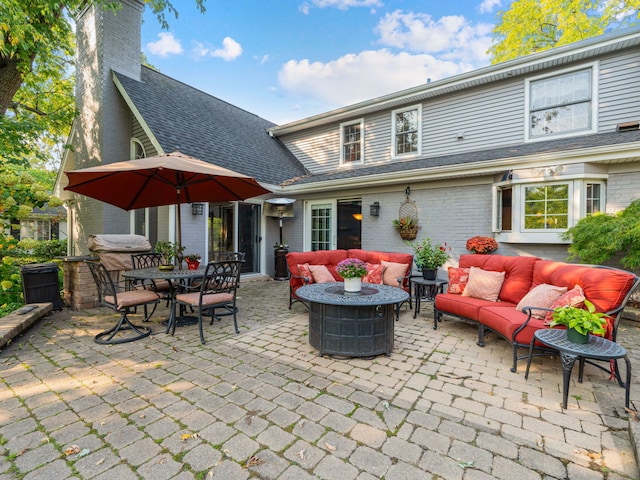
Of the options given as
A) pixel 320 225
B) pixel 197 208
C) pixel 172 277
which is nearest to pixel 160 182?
pixel 172 277

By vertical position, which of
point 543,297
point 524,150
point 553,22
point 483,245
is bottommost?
point 543,297

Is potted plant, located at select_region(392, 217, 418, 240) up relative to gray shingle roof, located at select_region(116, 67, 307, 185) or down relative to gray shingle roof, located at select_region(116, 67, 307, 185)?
down

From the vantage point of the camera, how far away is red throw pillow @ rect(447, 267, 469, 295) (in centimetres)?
446

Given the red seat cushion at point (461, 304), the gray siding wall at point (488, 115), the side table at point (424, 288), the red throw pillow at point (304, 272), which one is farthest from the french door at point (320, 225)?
the red seat cushion at point (461, 304)

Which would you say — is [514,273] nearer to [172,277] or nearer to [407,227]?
[407,227]

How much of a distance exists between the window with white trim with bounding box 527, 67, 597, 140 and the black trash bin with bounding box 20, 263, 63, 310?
32.6 ft

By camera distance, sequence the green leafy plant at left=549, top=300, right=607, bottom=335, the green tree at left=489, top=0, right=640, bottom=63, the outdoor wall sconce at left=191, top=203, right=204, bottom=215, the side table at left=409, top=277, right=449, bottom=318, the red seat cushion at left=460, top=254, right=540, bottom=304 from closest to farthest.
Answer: the green leafy plant at left=549, top=300, right=607, bottom=335 → the red seat cushion at left=460, top=254, right=540, bottom=304 → the side table at left=409, top=277, right=449, bottom=318 → the outdoor wall sconce at left=191, top=203, right=204, bottom=215 → the green tree at left=489, top=0, right=640, bottom=63

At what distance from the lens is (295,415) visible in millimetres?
2242

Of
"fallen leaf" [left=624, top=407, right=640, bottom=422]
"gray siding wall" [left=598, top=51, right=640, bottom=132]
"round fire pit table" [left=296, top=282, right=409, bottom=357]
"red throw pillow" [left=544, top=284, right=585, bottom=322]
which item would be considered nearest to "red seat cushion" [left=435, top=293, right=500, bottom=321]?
"red throw pillow" [left=544, top=284, right=585, bottom=322]

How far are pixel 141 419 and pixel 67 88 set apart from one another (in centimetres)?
1381

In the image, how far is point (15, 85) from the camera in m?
7.08

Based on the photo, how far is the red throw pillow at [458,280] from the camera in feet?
14.6

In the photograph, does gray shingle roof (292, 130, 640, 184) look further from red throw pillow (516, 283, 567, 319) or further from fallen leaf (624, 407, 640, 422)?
fallen leaf (624, 407, 640, 422)

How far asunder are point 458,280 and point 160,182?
4.80m
